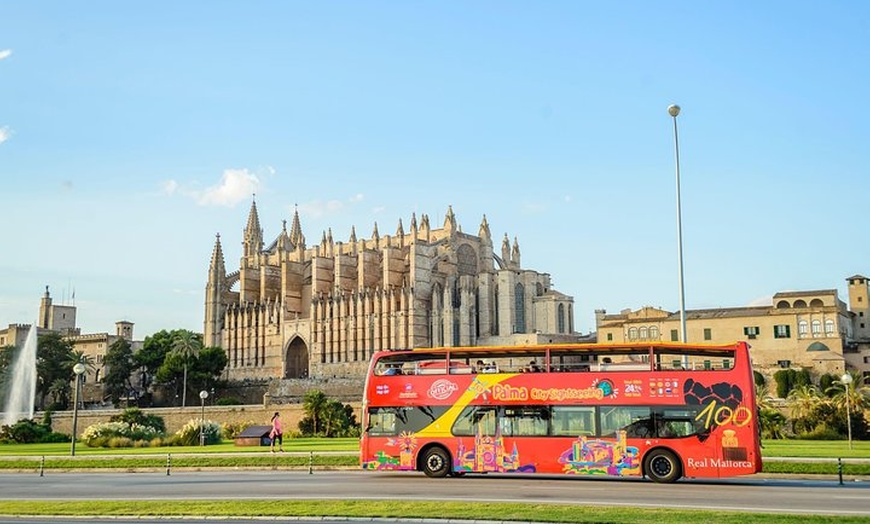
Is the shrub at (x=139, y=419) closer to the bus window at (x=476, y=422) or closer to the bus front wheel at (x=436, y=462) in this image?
the bus front wheel at (x=436, y=462)

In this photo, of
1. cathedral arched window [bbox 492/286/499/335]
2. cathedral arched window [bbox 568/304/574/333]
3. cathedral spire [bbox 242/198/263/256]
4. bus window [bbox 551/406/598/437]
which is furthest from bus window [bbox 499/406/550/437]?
cathedral spire [bbox 242/198/263/256]

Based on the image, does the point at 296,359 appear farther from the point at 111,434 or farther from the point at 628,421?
the point at 628,421

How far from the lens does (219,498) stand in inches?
720

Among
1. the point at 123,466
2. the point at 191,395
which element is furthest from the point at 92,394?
the point at 123,466

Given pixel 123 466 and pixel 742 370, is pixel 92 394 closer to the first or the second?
pixel 123 466

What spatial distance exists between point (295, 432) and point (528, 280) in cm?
3764

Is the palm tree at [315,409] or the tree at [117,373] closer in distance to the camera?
the palm tree at [315,409]

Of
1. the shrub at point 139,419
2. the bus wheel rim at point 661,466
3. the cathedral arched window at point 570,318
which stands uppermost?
the cathedral arched window at point 570,318

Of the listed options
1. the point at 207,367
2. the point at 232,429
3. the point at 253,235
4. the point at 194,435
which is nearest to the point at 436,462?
the point at 194,435

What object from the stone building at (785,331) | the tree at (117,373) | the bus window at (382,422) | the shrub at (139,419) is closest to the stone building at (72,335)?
the tree at (117,373)

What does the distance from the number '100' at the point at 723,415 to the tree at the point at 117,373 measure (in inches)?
3070

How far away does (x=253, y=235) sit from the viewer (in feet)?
373

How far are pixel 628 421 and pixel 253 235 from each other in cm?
9648

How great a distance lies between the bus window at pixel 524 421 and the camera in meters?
22.1
